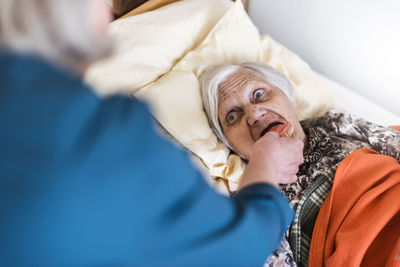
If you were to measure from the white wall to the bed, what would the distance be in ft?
0.38

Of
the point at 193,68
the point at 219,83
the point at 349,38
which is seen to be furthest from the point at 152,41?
the point at 349,38

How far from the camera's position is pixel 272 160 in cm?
79

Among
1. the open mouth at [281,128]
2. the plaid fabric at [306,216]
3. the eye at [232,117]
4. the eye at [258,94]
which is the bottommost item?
the plaid fabric at [306,216]

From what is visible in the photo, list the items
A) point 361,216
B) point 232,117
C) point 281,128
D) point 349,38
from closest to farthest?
point 361,216 < point 281,128 < point 232,117 < point 349,38

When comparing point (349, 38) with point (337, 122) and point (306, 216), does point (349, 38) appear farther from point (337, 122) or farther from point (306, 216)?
point (306, 216)

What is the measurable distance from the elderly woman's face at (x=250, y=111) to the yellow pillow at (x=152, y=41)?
0.32 m

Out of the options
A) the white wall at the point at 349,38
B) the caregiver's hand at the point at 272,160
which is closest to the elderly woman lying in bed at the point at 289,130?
the caregiver's hand at the point at 272,160

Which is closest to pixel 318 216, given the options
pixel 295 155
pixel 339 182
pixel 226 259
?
pixel 339 182

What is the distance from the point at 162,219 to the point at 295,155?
1.88 feet

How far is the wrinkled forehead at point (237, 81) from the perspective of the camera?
52.6 inches

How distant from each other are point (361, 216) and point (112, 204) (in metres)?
0.94

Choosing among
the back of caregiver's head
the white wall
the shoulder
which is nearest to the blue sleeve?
the back of caregiver's head

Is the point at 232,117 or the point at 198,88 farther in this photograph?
the point at 198,88

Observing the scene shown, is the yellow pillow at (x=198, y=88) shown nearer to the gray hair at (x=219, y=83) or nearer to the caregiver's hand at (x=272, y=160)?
the gray hair at (x=219, y=83)
